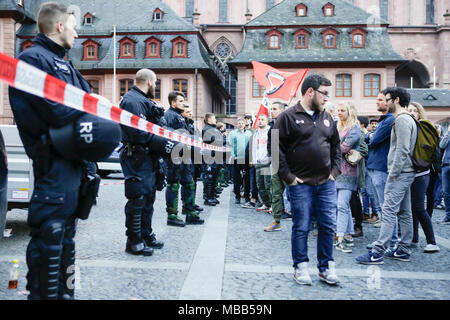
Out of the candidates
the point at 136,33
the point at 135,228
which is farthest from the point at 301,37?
the point at 135,228

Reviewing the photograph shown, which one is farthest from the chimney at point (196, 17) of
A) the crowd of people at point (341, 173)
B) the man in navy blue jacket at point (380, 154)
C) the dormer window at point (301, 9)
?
the man in navy blue jacket at point (380, 154)

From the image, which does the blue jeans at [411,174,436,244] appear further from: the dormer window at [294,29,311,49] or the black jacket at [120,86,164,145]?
the dormer window at [294,29,311,49]

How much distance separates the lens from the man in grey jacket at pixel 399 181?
525cm

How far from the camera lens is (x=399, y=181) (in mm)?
5336

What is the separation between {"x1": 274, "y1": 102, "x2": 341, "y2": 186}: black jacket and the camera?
14.5 ft

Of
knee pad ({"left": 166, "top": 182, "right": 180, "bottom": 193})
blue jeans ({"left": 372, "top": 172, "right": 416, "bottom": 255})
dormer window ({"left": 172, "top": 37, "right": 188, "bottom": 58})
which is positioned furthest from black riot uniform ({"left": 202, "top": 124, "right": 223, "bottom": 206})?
dormer window ({"left": 172, "top": 37, "right": 188, "bottom": 58})

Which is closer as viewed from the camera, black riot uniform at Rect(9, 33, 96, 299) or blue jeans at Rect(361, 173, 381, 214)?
black riot uniform at Rect(9, 33, 96, 299)

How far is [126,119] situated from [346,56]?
1271 inches

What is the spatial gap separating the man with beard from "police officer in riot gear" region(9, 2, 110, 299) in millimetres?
2215

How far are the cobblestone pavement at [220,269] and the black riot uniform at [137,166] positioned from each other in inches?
12.2

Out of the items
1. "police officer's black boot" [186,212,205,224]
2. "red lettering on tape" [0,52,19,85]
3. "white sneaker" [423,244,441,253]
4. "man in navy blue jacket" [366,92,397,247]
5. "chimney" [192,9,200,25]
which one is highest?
"chimney" [192,9,200,25]

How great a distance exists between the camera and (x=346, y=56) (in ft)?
111

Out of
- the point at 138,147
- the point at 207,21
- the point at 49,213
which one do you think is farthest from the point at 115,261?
the point at 207,21

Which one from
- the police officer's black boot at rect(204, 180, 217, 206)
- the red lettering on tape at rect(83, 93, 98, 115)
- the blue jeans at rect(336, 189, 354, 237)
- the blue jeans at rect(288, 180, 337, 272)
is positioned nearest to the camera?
the red lettering on tape at rect(83, 93, 98, 115)
